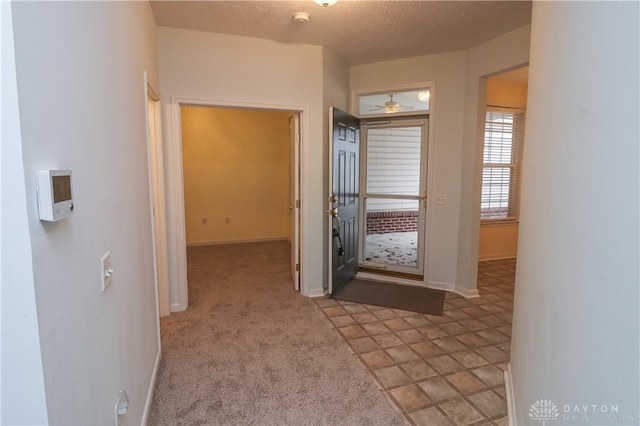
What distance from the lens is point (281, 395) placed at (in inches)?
87.2

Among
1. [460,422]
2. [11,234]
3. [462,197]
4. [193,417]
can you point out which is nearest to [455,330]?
[460,422]

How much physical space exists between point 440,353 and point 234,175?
16.2 ft

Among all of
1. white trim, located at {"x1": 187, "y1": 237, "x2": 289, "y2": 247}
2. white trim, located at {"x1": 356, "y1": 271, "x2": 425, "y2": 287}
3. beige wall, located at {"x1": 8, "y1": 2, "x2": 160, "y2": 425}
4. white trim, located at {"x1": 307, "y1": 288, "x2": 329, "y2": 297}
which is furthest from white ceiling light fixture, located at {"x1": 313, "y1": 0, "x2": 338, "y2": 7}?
white trim, located at {"x1": 187, "y1": 237, "x2": 289, "y2": 247}

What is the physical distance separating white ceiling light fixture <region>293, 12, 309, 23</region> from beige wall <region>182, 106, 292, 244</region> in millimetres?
3329

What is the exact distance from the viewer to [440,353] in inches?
107

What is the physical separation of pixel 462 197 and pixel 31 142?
3.86 meters

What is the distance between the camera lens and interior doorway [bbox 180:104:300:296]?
6289 millimetres

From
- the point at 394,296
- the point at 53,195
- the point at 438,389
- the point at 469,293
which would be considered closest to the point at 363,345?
the point at 438,389

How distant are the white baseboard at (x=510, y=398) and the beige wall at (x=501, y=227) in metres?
3.41

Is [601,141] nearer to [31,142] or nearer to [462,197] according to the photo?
[31,142]

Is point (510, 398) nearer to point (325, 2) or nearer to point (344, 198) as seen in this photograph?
point (344, 198)

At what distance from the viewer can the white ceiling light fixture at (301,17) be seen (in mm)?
2912

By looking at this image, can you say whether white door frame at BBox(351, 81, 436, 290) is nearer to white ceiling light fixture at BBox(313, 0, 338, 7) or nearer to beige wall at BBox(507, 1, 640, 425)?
white ceiling light fixture at BBox(313, 0, 338, 7)

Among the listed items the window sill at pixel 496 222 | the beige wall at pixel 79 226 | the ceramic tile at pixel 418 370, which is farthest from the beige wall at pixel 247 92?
the window sill at pixel 496 222
